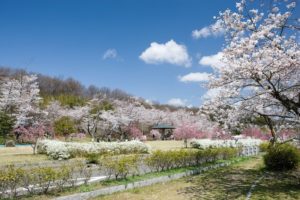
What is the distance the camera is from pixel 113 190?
1012 centimetres

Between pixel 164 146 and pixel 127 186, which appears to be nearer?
pixel 127 186

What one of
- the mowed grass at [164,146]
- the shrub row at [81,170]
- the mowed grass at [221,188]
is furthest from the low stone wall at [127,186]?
the mowed grass at [164,146]

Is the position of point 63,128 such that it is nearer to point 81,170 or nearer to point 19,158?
point 19,158

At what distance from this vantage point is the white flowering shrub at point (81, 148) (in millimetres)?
20406

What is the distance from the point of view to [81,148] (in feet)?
73.0

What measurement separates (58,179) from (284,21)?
8.51 metres

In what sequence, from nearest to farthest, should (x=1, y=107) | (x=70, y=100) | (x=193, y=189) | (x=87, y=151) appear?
(x=193, y=189)
(x=87, y=151)
(x=1, y=107)
(x=70, y=100)

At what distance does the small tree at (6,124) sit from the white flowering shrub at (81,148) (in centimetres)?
1445

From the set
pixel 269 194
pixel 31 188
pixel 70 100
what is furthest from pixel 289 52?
pixel 70 100

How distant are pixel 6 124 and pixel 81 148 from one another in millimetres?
18503

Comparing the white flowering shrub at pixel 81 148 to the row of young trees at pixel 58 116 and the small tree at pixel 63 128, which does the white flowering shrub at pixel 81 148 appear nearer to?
the row of young trees at pixel 58 116

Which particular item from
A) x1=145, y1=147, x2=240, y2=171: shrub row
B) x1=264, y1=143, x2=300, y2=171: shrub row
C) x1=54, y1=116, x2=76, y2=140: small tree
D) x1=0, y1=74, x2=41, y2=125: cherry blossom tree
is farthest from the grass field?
x1=264, y1=143, x2=300, y2=171: shrub row

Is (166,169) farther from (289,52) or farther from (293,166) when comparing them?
(289,52)

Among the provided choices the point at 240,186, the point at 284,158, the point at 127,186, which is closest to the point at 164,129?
the point at 284,158
